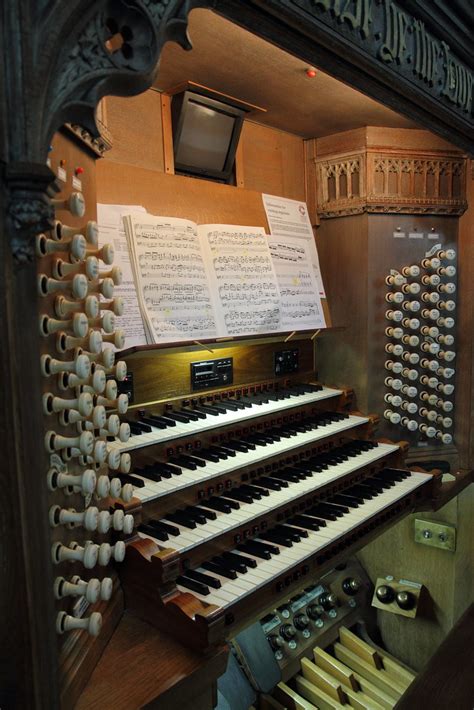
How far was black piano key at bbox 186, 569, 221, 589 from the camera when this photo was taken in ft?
6.37

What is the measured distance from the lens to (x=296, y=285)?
10.8 feet

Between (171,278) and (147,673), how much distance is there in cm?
162

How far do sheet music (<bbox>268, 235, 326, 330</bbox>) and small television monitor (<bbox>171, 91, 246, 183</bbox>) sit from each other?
1.71 feet

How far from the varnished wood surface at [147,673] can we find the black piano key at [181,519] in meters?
0.38

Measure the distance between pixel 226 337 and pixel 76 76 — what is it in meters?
1.75

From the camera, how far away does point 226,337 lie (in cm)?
268

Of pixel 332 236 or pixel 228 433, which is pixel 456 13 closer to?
pixel 332 236

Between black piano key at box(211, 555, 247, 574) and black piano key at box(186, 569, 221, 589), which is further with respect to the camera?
black piano key at box(211, 555, 247, 574)

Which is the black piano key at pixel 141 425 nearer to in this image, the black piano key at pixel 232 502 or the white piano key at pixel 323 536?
the black piano key at pixel 232 502

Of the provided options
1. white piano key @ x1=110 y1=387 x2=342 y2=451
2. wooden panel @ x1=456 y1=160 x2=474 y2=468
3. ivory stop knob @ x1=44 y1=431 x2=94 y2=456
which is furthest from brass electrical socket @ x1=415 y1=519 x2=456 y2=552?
ivory stop knob @ x1=44 y1=431 x2=94 y2=456

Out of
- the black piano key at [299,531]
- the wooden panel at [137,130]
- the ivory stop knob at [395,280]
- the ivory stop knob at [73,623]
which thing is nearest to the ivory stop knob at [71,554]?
the ivory stop knob at [73,623]

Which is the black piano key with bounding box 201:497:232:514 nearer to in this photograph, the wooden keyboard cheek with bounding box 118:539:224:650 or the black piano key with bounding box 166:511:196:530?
the black piano key with bounding box 166:511:196:530

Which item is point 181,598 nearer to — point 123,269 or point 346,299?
point 123,269

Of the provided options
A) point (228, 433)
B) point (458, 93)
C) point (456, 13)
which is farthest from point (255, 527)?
point (456, 13)
